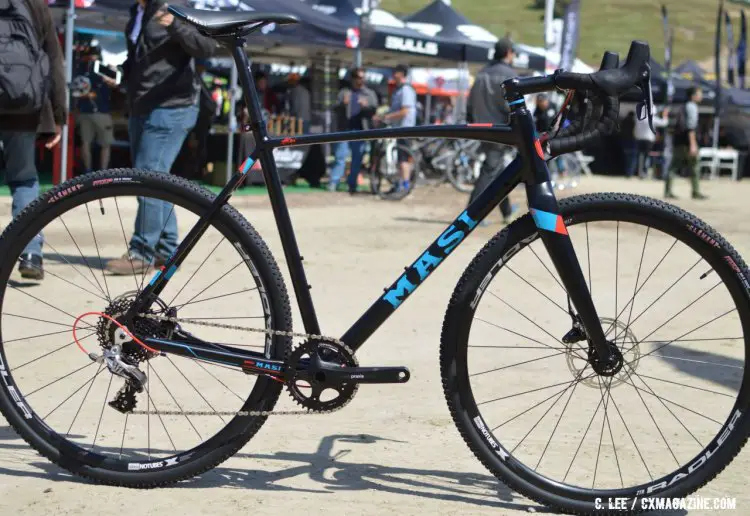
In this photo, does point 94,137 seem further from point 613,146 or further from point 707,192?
point 613,146

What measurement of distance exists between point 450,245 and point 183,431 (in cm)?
128

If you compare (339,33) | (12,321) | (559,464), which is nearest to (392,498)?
(559,464)

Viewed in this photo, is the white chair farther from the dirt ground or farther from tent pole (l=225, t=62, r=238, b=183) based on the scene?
the dirt ground

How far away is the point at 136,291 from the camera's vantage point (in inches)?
139

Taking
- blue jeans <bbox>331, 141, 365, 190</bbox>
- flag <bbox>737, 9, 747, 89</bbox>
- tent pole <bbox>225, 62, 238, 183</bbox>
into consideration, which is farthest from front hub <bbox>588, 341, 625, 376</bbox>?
flag <bbox>737, 9, 747, 89</bbox>

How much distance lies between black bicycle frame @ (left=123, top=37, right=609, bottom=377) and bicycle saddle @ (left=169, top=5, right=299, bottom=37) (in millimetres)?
76

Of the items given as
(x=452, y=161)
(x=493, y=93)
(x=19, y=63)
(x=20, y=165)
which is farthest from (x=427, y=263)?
(x=452, y=161)

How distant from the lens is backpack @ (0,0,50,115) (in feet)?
20.5

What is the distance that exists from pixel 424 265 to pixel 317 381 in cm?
49

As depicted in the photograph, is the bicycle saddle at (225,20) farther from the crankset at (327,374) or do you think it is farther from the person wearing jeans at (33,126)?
the person wearing jeans at (33,126)

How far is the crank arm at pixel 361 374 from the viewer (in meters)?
3.36

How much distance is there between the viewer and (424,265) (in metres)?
3.42

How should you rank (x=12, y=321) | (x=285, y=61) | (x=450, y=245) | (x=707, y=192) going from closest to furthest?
(x=450, y=245)
(x=12, y=321)
(x=285, y=61)
(x=707, y=192)

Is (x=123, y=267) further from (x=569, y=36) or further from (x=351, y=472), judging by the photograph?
(x=569, y=36)
